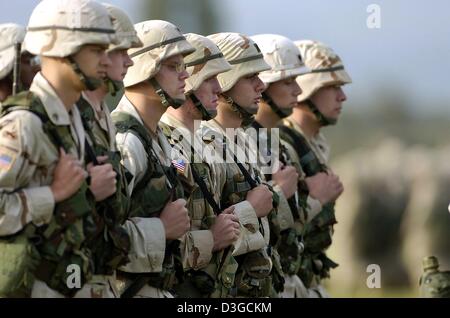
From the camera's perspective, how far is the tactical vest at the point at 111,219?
10.5 meters

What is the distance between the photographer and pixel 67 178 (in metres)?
10.0

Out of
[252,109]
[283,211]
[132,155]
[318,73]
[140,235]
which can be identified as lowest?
[283,211]

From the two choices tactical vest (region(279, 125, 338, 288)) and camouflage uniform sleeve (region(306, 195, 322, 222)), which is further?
tactical vest (region(279, 125, 338, 288))

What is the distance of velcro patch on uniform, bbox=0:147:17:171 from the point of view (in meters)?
9.88

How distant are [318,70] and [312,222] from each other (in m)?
1.69

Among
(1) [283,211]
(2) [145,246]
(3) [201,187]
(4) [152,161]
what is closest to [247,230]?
(3) [201,187]

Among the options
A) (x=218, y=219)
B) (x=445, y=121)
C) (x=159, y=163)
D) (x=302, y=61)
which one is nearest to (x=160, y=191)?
(x=159, y=163)

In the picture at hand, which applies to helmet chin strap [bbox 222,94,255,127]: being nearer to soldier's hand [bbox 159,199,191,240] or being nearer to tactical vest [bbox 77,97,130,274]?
soldier's hand [bbox 159,199,191,240]

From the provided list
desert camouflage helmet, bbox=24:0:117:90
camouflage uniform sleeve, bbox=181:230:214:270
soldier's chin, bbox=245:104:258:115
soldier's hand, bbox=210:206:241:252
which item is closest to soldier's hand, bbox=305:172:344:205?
soldier's chin, bbox=245:104:258:115

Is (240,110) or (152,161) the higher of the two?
(152,161)

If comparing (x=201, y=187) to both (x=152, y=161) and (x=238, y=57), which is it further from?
(x=238, y=57)

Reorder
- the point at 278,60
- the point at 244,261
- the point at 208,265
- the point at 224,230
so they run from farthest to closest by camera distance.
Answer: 1. the point at 278,60
2. the point at 244,261
3. the point at 208,265
4. the point at 224,230

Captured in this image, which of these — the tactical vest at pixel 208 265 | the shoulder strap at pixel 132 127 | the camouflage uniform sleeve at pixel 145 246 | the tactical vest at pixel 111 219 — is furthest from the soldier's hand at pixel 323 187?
the tactical vest at pixel 111 219

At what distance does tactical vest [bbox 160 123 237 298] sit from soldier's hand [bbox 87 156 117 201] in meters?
1.88
